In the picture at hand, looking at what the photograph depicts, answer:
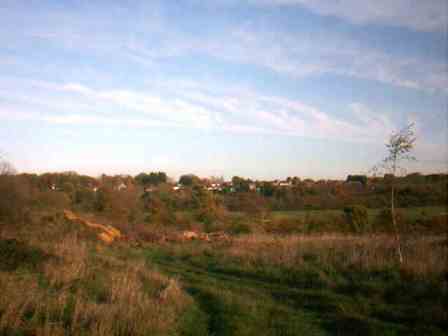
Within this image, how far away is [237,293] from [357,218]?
2216 cm

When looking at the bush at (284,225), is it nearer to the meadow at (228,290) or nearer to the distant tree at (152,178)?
the meadow at (228,290)

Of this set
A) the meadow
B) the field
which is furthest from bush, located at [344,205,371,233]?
the field

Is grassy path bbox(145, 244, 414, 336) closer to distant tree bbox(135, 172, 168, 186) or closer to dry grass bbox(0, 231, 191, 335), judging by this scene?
dry grass bbox(0, 231, 191, 335)

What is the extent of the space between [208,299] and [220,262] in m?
4.79

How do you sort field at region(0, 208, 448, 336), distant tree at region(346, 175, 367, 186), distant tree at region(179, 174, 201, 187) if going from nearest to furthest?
1. field at region(0, 208, 448, 336)
2. distant tree at region(346, 175, 367, 186)
3. distant tree at region(179, 174, 201, 187)

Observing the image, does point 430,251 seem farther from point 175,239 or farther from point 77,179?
point 77,179

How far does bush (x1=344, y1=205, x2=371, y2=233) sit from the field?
622 inches

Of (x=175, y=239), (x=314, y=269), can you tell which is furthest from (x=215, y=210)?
(x=314, y=269)

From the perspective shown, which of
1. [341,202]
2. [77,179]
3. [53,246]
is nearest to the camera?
[53,246]

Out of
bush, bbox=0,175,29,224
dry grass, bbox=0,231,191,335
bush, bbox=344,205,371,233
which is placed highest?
bush, bbox=0,175,29,224

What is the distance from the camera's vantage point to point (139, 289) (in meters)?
7.91

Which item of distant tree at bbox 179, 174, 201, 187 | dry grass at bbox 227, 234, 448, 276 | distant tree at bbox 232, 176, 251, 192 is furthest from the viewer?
distant tree at bbox 179, 174, 201, 187

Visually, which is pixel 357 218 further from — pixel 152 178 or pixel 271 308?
pixel 152 178

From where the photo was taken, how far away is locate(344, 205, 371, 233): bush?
27659mm
